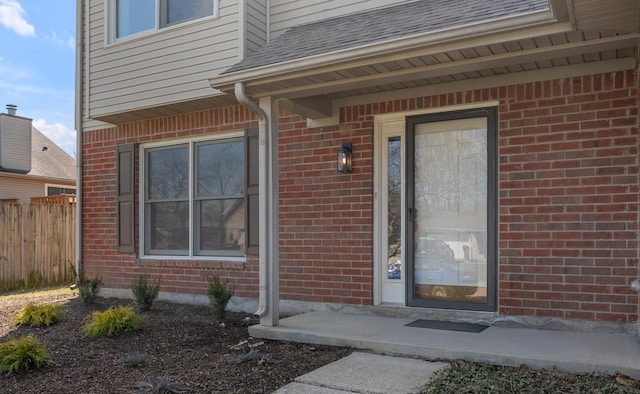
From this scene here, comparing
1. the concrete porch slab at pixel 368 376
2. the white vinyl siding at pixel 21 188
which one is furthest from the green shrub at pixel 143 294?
the white vinyl siding at pixel 21 188

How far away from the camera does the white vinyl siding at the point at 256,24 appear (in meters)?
6.34

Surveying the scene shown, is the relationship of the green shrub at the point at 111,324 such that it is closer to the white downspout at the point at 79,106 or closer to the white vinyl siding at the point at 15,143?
the white downspout at the point at 79,106

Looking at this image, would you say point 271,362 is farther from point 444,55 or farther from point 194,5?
point 194,5

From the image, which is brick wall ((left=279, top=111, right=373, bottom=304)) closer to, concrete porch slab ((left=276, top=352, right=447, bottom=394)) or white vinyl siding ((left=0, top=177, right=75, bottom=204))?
concrete porch slab ((left=276, top=352, right=447, bottom=394))

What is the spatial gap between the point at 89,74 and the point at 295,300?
4.65 meters

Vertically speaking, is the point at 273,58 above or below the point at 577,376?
above

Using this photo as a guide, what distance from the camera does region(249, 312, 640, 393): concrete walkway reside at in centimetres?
365

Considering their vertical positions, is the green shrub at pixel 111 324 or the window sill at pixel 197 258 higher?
the window sill at pixel 197 258

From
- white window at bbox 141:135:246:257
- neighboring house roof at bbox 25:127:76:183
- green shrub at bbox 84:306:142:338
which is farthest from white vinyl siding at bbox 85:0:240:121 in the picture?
neighboring house roof at bbox 25:127:76:183

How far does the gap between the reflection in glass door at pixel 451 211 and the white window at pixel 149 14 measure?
3.28m

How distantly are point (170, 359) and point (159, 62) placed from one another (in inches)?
164

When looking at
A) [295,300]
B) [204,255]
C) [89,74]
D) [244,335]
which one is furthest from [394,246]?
[89,74]

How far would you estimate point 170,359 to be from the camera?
4.47 metres

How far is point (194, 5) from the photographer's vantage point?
6938 millimetres
